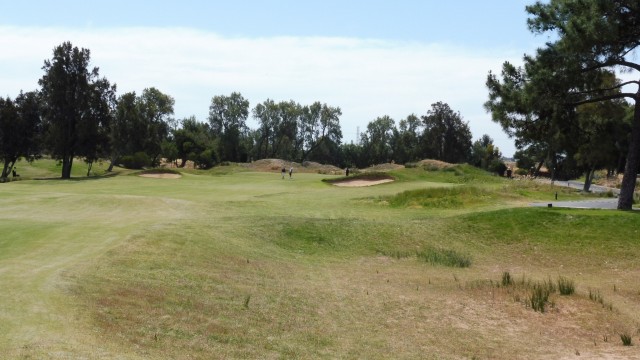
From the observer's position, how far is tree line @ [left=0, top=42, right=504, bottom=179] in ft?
232

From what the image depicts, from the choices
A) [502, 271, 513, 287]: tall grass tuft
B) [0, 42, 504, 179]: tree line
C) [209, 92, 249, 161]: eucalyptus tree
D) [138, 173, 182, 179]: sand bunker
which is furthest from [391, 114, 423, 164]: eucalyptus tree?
[502, 271, 513, 287]: tall grass tuft

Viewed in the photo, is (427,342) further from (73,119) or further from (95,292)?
(73,119)

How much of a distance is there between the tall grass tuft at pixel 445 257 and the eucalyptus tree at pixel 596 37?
1114cm

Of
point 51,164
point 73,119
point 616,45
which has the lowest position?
point 51,164

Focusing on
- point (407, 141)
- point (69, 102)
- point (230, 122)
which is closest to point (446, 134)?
point (407, 141)

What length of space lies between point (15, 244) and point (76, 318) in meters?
8.09

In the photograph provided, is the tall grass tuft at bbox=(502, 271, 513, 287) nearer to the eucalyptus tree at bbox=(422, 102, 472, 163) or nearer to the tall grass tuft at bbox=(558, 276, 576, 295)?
the tall grass tuft at bbox=(558, 276, 576, 295)

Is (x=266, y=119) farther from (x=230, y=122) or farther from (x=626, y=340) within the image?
(x=626, y=340)

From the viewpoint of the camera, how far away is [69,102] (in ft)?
231

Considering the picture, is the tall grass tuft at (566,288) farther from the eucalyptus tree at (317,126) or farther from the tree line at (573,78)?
the eucalyptus tree at (317,126)

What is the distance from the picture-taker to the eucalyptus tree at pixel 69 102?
69562 millimetres

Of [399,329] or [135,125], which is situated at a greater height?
[135,125]

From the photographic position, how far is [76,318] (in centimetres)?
1105

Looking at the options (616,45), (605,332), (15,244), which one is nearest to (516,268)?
(605,332)
